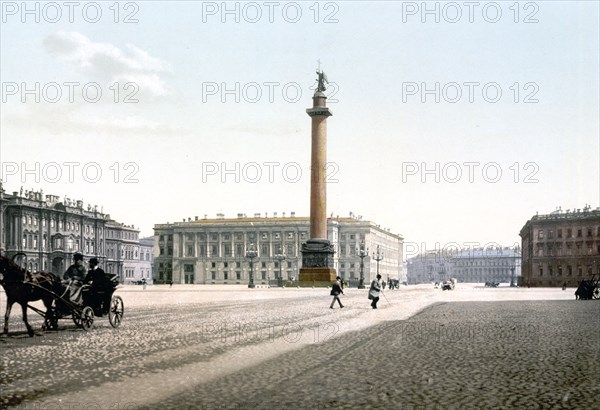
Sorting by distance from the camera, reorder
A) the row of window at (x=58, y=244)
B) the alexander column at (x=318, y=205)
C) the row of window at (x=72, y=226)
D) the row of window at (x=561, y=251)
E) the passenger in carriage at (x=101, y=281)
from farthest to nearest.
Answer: the row of window at (x=561, y=251) → the row of window at (x=72, y=226) → the row of window at (x=58, y=244) → the alexander column at (x=318, y=205) → the passenger in carriage at (x=101, y=281)

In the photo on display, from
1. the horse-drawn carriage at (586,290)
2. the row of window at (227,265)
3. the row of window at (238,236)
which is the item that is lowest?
the row of window at (227,265)

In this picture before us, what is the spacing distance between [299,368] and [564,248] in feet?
357

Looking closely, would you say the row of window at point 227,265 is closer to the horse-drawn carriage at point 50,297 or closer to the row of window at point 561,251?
the row of window at point 561,251

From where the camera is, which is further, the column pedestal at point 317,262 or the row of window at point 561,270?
the row of window at point 561,270

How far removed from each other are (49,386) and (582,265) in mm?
108891

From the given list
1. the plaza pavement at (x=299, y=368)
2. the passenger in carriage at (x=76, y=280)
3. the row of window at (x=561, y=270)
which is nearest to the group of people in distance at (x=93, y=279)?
the passenger in carriage at (x=76, y=280)

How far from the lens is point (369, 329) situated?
59.2ft

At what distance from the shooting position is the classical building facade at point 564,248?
108 meters

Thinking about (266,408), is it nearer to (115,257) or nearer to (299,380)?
(299,380)

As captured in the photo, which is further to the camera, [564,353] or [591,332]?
[591,332]

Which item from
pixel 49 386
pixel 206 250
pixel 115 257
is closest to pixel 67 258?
pixel 115 257

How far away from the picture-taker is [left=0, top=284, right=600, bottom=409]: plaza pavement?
26.5ft

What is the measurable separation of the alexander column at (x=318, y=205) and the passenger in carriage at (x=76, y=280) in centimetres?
4658

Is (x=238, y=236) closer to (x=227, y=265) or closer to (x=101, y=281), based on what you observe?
(x=227, y=265)
